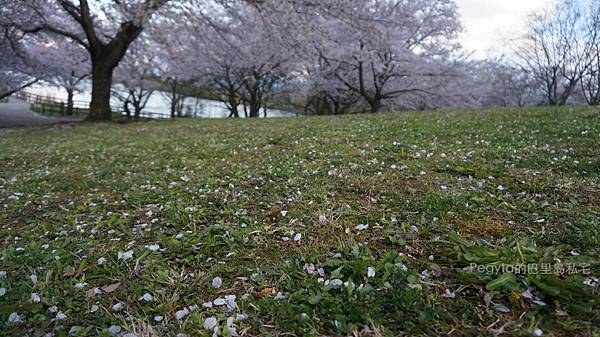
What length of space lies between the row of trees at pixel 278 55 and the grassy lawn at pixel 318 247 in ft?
24.5

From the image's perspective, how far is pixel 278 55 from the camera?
22.6m

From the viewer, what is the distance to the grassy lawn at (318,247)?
5.25ft

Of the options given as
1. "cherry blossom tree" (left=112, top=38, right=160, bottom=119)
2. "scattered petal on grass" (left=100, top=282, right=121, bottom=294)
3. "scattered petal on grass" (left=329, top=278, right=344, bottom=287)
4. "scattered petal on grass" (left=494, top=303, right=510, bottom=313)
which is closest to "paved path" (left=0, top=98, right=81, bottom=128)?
"cherry blossom tree" (left=112, top=38, right=160, bottom=119)

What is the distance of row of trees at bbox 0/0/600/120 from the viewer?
12.1 m

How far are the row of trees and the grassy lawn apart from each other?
7.45 m

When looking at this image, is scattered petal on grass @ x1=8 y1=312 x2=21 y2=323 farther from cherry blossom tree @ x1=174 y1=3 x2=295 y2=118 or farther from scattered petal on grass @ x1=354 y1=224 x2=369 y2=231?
cherry blossom tree @ x1=174 y1=3 x2=295 y2=118

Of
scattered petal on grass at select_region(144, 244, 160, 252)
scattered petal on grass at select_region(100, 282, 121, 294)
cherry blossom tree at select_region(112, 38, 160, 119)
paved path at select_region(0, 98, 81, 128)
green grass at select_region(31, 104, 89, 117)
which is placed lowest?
scattered petal on grass at select_region(100, 282, 121, 294)

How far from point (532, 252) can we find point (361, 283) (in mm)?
1000

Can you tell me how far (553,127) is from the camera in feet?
19.9

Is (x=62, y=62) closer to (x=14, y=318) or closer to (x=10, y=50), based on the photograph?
(x=10, y=50)

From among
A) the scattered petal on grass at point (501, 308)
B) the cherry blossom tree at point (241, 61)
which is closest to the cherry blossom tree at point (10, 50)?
the cherry blossom tree at point (241, 61)

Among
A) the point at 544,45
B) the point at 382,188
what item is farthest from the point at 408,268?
the point at 544,45

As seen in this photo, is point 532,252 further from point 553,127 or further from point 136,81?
point 136,81

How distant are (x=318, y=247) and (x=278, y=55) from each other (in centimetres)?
2191
